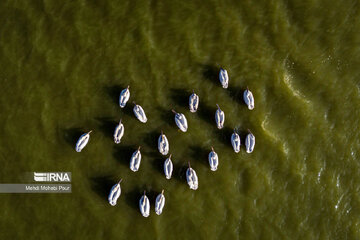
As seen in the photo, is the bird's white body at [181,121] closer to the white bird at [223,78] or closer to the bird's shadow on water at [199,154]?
the bird's shadow on water at [199,154]

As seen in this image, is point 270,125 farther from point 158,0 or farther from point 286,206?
Answer: point 158,0

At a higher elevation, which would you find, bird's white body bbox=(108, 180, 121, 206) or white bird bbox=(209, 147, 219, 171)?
white bird bbox=(209, 147, 219, 171)

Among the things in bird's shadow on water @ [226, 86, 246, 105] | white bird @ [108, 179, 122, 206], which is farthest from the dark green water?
white bird @ [108, 179, 122, 206]

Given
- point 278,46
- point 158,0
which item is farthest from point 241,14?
point 158,0

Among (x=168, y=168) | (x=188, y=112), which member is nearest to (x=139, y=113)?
(x=188, y=112)

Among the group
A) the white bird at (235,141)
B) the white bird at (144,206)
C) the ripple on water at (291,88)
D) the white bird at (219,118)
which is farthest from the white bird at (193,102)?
the white bird at (144,206)

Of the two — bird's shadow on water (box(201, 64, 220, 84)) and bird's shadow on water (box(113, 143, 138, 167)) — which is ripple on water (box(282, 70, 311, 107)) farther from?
bird's shadow on water (box(113, 143, 138, 167))
